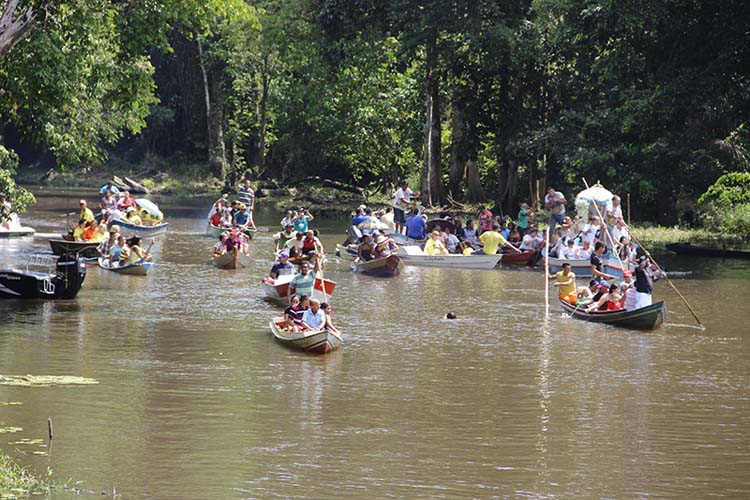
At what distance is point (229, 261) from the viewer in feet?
110

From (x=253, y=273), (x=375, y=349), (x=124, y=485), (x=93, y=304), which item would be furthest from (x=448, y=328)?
(x=124, y=485)

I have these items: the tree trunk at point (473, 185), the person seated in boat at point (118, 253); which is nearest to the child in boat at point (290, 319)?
the person seated in boat at point (118, 253)

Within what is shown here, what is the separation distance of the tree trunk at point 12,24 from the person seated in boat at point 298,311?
23.5ft

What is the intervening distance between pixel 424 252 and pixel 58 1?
18611 mm

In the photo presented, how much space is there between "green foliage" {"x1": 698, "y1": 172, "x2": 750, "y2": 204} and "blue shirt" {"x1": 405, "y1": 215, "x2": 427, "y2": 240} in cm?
920

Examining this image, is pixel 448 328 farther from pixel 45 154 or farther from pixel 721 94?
pixel 45 154

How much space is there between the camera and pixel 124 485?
12875 mm

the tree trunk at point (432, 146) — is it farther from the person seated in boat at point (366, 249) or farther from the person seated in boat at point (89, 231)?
the person seated in boat at point (89, 231)

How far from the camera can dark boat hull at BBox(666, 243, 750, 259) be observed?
37562mm

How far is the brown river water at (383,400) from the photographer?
13633 mm

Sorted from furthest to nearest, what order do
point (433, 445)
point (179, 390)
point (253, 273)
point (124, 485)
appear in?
point (253, 273)
point (179, 390)
point (433, 445)
point (124, 485)

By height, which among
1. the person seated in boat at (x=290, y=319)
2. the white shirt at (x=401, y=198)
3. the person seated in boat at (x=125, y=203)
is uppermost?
the white shirt at (x=401, y=198)

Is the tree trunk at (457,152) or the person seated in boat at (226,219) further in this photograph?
the tree trunk at (457,152)

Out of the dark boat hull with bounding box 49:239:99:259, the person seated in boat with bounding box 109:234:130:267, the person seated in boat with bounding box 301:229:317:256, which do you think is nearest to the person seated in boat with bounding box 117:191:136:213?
the dark boat hull with bounding box 49:239:99:259
